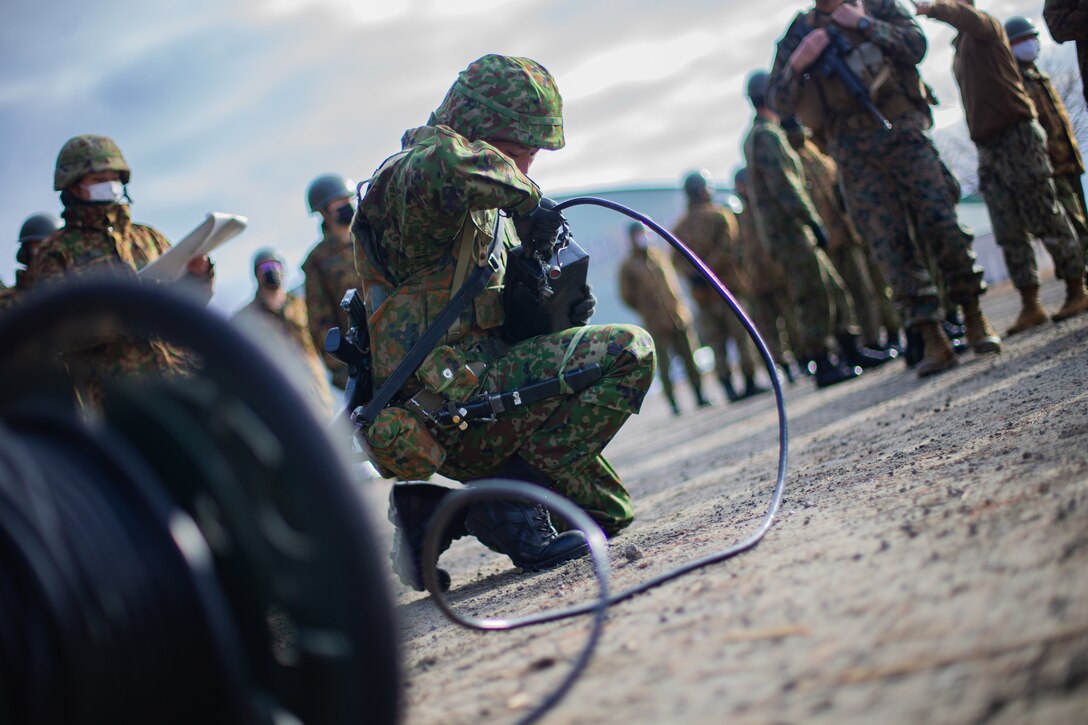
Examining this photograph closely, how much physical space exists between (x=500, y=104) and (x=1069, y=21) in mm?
3064

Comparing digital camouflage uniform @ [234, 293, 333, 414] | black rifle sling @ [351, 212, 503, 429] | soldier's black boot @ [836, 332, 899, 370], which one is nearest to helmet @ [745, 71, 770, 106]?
soldier's black boot @ [836, 332, 899, 370]

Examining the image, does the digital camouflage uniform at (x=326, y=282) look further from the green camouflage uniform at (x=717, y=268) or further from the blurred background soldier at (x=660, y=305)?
the blurred background soldier at (x=660, y=305)

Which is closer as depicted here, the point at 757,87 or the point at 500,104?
the point at 500,104

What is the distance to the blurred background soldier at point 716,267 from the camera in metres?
9.78

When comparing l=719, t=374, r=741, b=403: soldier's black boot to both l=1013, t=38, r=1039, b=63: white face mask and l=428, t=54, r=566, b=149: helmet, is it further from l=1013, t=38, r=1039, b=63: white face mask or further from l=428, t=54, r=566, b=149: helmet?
l=428, t=54, r=566, b=149: helmet

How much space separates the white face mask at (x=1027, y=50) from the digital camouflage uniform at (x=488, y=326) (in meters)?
4.72

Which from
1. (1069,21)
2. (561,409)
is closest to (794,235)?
(1069,21)

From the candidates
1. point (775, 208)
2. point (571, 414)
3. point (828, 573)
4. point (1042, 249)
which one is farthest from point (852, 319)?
point (828, 573)

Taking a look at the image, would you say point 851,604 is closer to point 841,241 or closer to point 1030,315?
point 1030,315

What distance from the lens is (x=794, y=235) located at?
22.5 feet

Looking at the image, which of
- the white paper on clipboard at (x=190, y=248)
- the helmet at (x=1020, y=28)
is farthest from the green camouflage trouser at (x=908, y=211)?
the white paper on clipboard at (x=190, y=248)

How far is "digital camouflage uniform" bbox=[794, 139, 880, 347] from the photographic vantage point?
761cm

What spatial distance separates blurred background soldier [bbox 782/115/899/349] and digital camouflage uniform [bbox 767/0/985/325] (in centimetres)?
205

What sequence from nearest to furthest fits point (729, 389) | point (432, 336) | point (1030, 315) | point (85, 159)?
point (432, 336), point (85, 159), point (1030, 315), point (729, 389)
